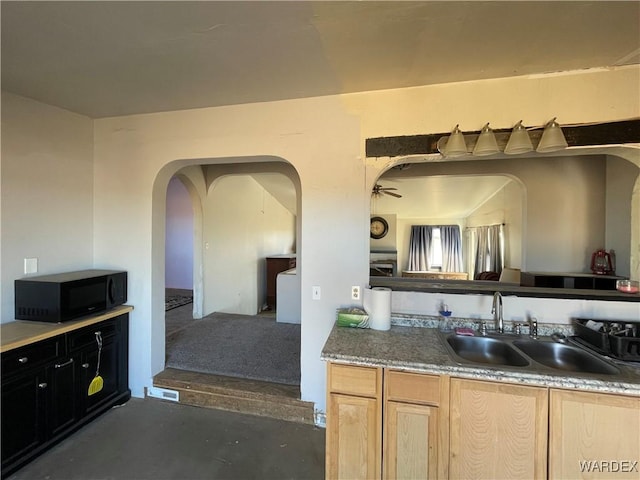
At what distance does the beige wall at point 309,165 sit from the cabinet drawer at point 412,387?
69cm

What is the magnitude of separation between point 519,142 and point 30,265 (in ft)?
11.7

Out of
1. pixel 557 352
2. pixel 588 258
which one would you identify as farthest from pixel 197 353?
pixel 588 258

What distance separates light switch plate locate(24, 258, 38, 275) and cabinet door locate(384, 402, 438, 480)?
2737mm

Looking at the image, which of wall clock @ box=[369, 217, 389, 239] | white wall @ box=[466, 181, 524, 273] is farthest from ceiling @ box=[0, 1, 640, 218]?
wall clock @ box=[369, 217, 389, 239]

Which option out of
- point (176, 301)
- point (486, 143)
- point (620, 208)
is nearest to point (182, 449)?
point (486, 143)

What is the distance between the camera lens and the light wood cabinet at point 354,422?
1.50 metres

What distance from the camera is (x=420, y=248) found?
8.80 m

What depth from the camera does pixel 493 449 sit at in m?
1.38

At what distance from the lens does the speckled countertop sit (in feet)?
4.24

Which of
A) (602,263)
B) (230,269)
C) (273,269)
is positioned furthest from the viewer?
(273,269)

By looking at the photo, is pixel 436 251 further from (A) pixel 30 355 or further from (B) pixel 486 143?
(A) pixel 30 355

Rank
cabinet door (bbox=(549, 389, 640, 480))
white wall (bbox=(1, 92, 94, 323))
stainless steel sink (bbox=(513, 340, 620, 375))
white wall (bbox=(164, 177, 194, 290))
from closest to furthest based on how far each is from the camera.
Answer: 1. cabinet door (bbox=(549, 389, 640, 480))
2. stainless steel sink (bbox=(513, 340, 620, 375))
3. white wall (bbox=(1, 92, 94, 323))
4. white wall (bbox=(164, 177, 194, 290))

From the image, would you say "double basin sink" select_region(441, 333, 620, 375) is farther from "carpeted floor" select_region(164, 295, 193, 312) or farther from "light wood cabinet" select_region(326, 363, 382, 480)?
"carpeted floor" select_region(164, 295, 193, 312)

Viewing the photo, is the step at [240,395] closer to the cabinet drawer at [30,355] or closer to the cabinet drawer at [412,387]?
the cabinet drawer at [30,355]
